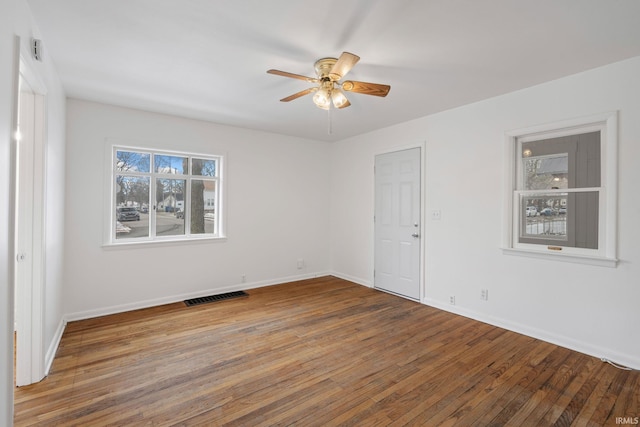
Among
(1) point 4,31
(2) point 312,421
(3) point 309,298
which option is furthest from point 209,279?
(1) point 4,31

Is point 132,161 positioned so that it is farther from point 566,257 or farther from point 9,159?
point 566,257

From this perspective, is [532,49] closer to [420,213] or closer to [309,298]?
[420,213]

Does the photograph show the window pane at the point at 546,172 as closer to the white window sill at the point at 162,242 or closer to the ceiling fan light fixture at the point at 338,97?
the ceiling fan light fixture at the point at 338,97

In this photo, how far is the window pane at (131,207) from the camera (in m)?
3.84

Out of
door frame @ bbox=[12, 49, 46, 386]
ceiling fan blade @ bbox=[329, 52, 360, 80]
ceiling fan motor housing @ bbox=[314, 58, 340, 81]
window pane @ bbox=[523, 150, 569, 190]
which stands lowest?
door frame @ bbox=[12, 49, 46, 386]

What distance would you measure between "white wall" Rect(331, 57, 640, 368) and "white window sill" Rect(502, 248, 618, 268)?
0.05 m

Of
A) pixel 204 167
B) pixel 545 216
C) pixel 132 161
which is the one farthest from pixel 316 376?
pixel 132 161

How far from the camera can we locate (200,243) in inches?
170

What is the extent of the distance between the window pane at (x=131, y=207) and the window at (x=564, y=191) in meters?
4.51

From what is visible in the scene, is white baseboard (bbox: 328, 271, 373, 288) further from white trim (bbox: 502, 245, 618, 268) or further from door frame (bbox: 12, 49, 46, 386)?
door frame (bbox: 12, 49, 46, 386)

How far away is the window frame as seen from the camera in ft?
12.1

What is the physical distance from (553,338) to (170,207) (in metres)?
4.81

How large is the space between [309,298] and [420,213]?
6.60 feet

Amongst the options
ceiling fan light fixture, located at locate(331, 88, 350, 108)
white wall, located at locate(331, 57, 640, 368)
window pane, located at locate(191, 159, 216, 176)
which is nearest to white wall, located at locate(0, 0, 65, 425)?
window pane, located at locate(191, 159, 216, 176)
